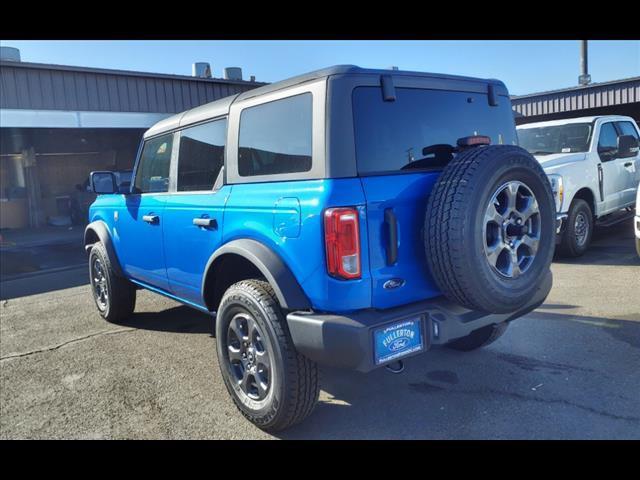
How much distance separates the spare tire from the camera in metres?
2.51

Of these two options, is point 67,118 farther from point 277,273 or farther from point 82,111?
point 277,273

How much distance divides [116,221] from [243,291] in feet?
8.49

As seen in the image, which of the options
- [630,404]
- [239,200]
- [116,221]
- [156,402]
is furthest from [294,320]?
[116,221]

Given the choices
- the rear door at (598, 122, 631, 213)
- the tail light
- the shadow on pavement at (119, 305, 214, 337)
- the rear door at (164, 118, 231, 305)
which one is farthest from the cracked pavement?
the rear door at (598, 122, 631, 213)

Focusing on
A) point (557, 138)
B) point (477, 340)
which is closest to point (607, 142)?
point (557, 138)

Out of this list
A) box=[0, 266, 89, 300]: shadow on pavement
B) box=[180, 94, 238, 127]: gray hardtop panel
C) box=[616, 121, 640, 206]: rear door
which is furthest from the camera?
box=[616, 121, 640, 206]: rear door

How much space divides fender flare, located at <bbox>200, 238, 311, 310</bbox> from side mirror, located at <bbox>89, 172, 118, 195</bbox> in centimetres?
244

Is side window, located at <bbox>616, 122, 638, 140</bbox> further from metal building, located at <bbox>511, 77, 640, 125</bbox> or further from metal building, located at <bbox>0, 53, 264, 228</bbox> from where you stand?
metal building, located at <bbox>0, 53, 264, 228</bbox>

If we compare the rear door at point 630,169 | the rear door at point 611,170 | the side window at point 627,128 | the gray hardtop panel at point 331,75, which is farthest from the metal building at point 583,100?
the gray hardtop panel at point 331,75

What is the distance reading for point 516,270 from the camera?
2.83 meters

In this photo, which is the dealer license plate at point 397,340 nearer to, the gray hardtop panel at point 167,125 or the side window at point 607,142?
the gray hardtop panel at point 167,125

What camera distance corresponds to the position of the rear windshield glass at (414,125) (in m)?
2.67

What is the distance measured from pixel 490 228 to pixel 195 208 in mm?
1994

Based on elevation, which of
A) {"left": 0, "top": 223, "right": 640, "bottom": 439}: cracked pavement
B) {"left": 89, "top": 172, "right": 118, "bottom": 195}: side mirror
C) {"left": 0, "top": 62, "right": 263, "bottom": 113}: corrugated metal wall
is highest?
{"left": 0, "top": 62, "right": 263, "bottom": 113}: corrugated metal wall
